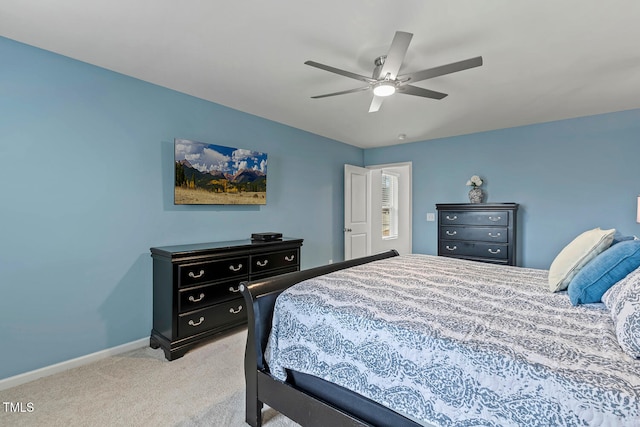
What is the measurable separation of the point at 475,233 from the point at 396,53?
9.98 ft

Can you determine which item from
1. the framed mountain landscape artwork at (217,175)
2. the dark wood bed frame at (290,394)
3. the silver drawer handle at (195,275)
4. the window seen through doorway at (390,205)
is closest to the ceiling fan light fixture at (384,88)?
the dark wood bed frame at (290,394)

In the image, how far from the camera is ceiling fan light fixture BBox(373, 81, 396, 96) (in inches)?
86.6

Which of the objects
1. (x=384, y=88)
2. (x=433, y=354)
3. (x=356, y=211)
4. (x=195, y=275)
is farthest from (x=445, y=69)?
(x=356, y=211)

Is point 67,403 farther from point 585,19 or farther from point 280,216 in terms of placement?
point 585,19

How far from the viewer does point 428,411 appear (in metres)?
1.16

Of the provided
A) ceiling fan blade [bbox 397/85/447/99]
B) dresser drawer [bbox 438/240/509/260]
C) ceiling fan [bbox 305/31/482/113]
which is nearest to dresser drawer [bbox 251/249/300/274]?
ceiling fan [bbox 305/31/482/113]

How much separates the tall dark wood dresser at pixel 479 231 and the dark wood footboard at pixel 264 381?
315 centimetres

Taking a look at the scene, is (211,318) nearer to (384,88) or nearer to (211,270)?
(211,270)

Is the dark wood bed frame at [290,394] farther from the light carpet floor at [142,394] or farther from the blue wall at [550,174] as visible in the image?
the blue wall at [550,174]

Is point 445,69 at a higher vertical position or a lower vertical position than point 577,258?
higher

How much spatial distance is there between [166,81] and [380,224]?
13.4 ft

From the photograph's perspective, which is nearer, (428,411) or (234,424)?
(428,411)

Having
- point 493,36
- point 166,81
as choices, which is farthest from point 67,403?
point 493,36

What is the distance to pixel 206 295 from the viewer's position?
276cm
